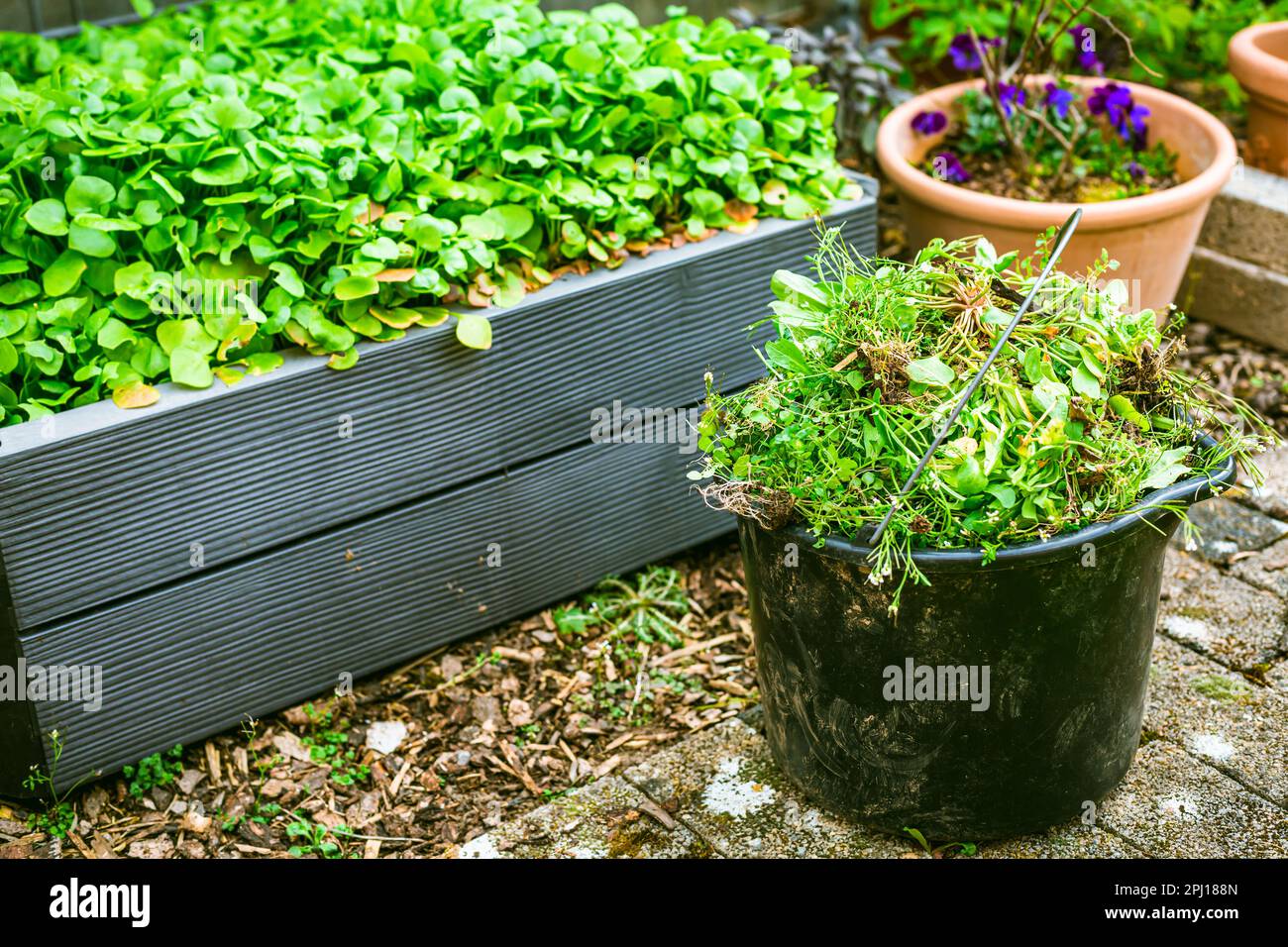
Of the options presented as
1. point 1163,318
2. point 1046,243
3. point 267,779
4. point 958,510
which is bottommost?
point 267,779

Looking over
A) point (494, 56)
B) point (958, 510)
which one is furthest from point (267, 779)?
point (494, 56)

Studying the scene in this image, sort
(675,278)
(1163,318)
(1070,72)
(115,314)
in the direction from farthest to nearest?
(1070,72) → (1163,318) → (675,278) → (115,314)

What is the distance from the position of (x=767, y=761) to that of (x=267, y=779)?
100 centimetres

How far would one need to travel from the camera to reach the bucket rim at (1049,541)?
1.88 metres

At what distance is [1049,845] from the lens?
221 cm

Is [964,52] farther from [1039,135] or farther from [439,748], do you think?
[439,748]

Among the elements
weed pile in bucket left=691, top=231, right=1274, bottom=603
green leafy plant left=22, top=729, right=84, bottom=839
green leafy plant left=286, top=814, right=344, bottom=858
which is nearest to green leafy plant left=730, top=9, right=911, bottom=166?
weed pile in bucket left=691, top=231, right=1274, bottom=603

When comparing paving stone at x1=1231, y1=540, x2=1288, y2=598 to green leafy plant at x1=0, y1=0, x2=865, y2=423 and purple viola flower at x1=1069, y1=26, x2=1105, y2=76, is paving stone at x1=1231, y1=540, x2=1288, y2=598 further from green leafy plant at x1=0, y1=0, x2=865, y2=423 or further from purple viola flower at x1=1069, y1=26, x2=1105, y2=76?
purple viola flower at x1=1069, y1=26, x2=1105, y2=76

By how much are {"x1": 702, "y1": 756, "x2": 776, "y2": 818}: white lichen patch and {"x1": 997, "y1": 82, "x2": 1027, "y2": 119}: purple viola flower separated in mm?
2069

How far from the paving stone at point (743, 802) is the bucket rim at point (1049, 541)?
0.62 m

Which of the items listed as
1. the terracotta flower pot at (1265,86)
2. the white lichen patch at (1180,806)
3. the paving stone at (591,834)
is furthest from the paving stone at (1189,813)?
the terracotta flower pot at (1265,86)

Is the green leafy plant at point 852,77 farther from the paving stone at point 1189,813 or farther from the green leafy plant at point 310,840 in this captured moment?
the green leafy plant at point 310,840

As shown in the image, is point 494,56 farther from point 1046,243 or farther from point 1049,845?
point 1049,845

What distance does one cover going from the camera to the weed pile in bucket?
1.91 metres
